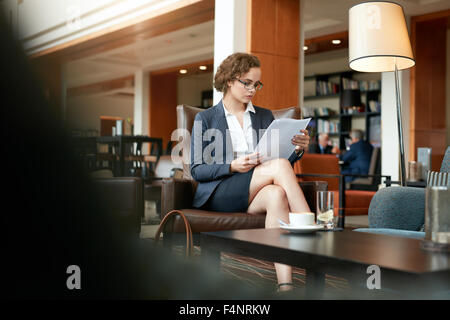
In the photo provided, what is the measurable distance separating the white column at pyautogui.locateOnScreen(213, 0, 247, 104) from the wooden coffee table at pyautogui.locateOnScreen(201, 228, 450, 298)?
3681 mm

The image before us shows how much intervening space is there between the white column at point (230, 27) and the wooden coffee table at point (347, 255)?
368cm

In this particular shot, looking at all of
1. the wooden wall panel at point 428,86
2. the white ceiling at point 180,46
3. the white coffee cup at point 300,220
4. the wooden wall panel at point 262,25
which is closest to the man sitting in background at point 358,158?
the wooden wall panel at point 428,86

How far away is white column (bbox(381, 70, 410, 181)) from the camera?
680 cm

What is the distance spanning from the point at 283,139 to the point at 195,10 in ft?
14.0

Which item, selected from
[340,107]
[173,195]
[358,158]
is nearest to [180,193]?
[173,195]

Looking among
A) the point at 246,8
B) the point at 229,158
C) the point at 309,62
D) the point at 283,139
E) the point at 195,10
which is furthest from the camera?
the point at 309,62

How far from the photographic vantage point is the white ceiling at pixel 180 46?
6.50 meters

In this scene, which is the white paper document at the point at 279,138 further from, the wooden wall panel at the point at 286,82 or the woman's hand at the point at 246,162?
the wooden wall panel at the point at 286,82

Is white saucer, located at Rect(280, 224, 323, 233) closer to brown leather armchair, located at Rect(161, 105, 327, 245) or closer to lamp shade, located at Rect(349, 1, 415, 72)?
brown leather armchair, located at Rect(161, 105, 327, 245)

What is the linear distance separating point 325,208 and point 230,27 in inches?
142

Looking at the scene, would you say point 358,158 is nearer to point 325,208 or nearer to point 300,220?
point 325,208
